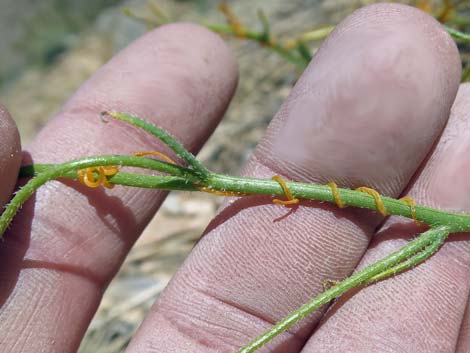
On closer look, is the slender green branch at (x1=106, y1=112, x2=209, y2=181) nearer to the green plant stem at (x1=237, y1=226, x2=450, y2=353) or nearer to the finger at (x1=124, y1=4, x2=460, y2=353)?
the finger at (x1=124, y1=4, x2=460, y2=353)

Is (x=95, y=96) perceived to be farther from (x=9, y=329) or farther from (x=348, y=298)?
(x=348, y=298)

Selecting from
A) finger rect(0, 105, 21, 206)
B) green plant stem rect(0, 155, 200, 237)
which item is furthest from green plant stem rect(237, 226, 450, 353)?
finger rect(0, 105, 21, 206)

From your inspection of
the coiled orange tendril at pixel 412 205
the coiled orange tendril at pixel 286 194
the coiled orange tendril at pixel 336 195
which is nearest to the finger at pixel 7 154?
the coiled orange tendril at pixel 286 194

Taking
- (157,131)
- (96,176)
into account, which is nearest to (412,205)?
(157,131)

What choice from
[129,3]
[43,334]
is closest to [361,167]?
[43,334]

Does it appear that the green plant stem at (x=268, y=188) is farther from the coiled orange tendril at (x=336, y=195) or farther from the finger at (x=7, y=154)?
the finger at (x=7, y=154)
